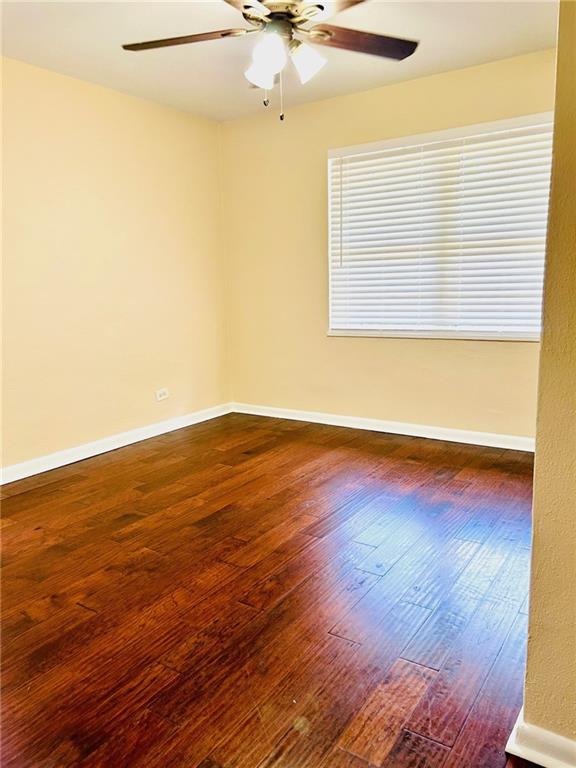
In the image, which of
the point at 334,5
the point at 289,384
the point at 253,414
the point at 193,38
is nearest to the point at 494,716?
the point at 334,5

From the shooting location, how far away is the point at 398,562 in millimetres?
2334

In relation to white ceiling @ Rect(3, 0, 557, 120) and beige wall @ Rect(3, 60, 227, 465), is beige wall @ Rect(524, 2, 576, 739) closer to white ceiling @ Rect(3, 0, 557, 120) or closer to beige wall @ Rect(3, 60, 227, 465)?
white ceiling @ Rect(3, 0, 557, 120)

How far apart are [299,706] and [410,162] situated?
3.61 metres

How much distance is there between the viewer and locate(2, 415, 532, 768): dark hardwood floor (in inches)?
56.4

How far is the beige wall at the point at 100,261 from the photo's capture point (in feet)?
11.1

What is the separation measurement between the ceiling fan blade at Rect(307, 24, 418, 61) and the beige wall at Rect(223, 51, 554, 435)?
4.52 ft

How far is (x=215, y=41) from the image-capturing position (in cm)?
306

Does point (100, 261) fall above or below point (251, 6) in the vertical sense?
below

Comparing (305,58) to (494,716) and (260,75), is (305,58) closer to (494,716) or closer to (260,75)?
(260,75)

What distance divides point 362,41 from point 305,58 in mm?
364

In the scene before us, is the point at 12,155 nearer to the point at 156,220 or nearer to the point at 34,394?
the point at 156,220

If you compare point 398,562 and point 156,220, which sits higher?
point 156,220

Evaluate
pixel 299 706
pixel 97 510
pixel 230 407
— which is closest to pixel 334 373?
pixel 230 407

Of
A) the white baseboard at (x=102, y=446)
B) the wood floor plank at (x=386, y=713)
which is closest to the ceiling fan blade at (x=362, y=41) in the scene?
the wood floor plank at (x=386, y=713)
